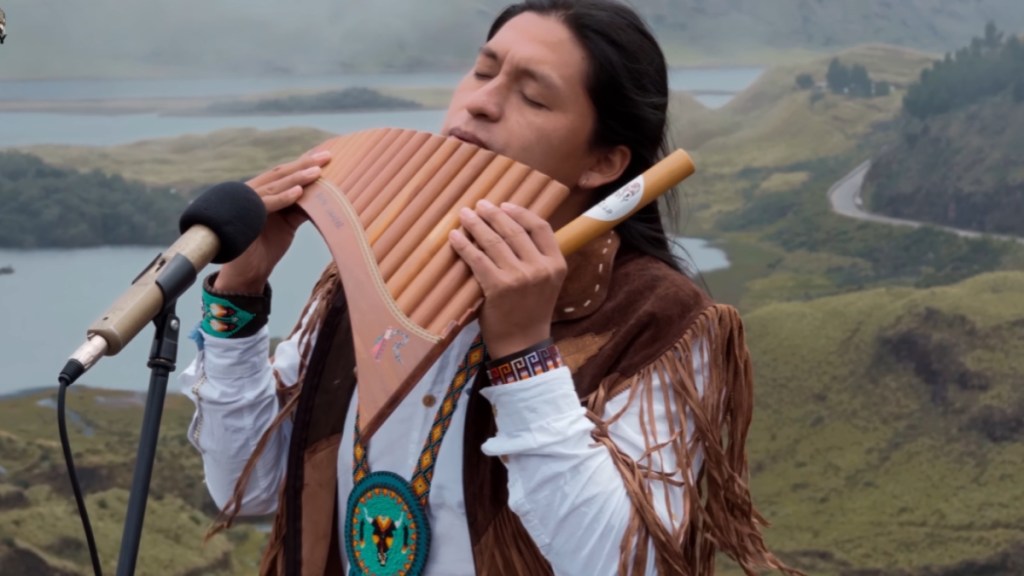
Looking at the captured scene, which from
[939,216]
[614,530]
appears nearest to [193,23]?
[939,216]

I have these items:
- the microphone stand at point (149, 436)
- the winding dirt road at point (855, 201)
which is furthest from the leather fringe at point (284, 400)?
the winding dirt road at point (855, 201)

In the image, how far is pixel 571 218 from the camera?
1893 millimetres

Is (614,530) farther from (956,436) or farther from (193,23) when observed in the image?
(193,23)

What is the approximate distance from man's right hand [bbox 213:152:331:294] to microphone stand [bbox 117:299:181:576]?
1.40 feet

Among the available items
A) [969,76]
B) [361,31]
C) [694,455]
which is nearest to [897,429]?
[969,76]

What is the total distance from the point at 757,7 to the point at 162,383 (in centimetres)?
333

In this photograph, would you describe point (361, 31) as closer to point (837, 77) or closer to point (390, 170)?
point (837, 77)

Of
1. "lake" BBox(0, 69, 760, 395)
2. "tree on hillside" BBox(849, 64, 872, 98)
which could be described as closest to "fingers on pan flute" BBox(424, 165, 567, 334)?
"lake" BBox(0, 69, 760, 395)

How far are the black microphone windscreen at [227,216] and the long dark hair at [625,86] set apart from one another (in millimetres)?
538

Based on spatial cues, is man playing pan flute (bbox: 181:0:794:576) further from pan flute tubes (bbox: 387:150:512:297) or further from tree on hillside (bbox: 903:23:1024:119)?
tree on hillside (bbox: 903:23:1024:119)

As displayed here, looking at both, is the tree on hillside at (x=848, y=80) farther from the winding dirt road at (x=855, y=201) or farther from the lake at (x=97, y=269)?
the lake at (x=97, y=269)

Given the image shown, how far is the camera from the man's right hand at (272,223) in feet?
5.92

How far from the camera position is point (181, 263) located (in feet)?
4.55

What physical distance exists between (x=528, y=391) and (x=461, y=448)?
224 mm
